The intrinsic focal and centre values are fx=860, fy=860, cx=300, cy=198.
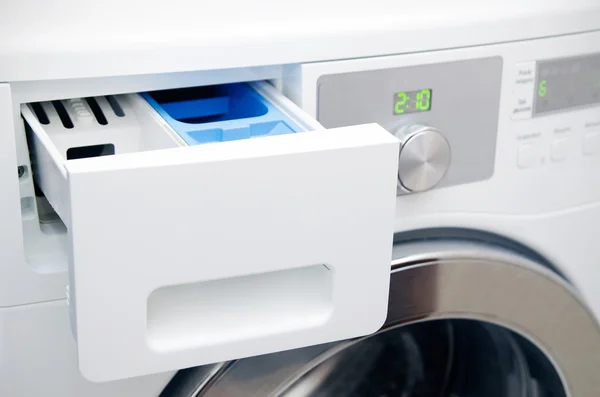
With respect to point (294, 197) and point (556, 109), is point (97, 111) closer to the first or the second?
point (294, 197)

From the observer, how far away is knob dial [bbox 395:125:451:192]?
667 mm

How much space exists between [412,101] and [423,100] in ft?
0.03

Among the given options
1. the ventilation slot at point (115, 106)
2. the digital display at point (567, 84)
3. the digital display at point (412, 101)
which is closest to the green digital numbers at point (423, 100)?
the digital display at point (412, 101)

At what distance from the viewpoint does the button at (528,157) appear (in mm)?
736

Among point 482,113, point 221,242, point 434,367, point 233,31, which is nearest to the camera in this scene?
point 221,242

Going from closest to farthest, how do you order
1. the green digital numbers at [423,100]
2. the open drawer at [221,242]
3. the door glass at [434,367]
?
the open drawer at [221,242]
the green digital numbers at [423,100]
the door glass at [434,367]

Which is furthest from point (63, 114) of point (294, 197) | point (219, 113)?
point (294, 197)

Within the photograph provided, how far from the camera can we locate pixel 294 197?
0.48 meters

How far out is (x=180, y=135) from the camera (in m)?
0.56

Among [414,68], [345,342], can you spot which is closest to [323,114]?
[414,68]

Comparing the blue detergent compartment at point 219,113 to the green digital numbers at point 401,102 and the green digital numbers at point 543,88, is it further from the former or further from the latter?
the green digital numbers at point 543,88

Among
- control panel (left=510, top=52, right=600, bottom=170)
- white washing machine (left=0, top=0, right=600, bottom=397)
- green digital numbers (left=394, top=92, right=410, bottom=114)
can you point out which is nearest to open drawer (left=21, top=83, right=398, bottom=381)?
white washing machine (left=0, top=0, right=600, bottom=397)

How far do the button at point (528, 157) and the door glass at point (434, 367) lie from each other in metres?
0.18

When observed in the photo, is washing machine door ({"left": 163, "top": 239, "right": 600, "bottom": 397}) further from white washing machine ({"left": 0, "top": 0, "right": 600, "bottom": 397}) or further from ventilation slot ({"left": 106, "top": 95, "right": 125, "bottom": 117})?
ventilation slot ({"left": 106, "top": 95, "right": 125, "bottom": 117})
